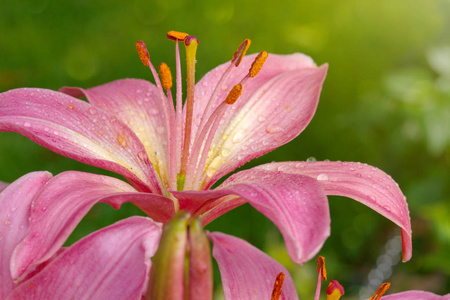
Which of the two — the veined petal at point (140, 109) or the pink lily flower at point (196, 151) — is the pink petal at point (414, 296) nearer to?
the pink lily flower at point (196, 151)

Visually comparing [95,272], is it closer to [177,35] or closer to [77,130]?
[77,130]

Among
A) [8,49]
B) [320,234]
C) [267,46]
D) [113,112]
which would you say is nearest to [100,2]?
[8,49]

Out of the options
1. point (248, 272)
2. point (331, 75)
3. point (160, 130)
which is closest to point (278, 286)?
point (248, 272)

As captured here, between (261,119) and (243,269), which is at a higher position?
(261,119)

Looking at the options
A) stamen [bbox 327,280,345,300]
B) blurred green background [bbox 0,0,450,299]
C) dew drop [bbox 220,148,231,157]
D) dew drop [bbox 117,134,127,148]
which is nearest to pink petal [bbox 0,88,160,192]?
dew drop [bbox 117,134,127,148]

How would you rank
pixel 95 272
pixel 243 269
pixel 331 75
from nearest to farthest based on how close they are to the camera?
1. pixel 95 272
2. pixel 243 269
3. pixel 331 75

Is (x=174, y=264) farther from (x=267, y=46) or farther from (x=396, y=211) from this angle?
(x=267, y=46)

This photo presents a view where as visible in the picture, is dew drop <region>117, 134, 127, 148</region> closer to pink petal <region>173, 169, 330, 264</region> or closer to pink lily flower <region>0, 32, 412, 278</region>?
pink lily flower <region>0, 32, 412, 278</region>

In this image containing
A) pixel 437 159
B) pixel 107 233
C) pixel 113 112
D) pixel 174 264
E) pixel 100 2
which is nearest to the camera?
pixel 174 264
